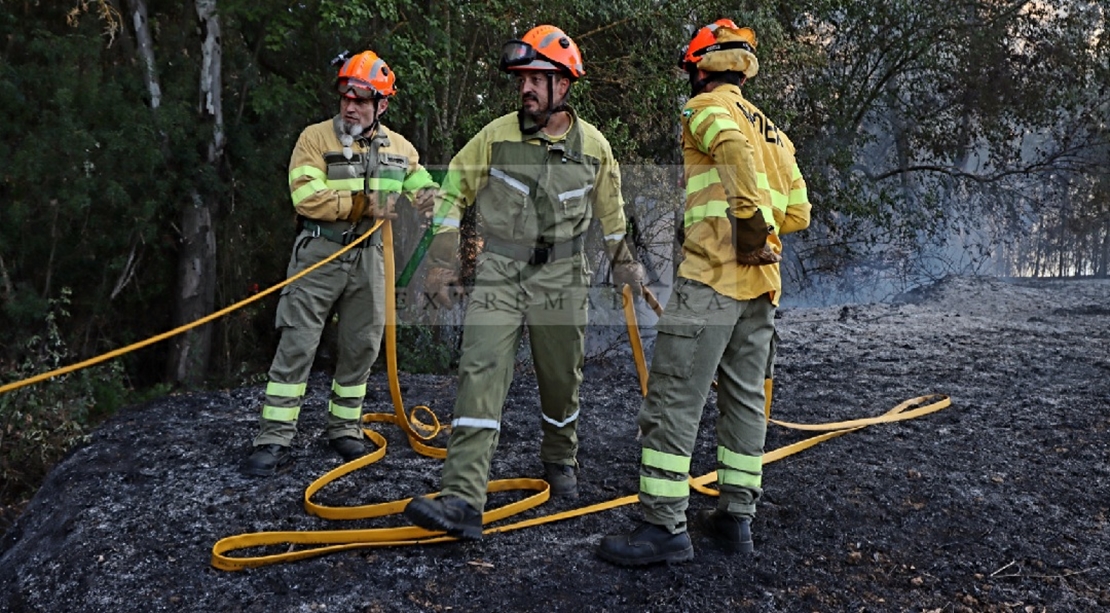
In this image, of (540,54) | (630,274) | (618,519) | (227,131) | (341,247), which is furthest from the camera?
(227,131)

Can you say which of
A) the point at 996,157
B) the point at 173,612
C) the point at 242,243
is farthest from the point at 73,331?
the point at 996,157

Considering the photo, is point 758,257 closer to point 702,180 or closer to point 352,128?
point 702,180

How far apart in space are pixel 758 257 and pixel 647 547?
1.28 m

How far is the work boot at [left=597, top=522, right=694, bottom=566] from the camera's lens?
359 centimetres

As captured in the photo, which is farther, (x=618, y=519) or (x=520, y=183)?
(x=618, y=519)

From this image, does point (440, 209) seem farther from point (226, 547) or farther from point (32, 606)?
point (32, 606)

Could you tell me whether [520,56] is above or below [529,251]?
above

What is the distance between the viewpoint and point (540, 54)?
13.0 ft

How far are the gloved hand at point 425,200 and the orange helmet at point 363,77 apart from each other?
618 millimetres

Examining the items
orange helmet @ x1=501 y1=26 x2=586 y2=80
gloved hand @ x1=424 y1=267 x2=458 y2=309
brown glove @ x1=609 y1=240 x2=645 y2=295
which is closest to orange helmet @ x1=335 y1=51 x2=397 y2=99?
orange helmet @ x1=501 y1=26 x2=586 y2=80

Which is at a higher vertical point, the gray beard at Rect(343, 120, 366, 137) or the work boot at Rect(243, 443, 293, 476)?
the gray beard at Rect(343, 120, 366, 137)

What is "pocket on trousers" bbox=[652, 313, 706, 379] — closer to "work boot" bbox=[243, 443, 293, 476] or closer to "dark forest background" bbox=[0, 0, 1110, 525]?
"work boot" bbox=[243, 443, 293, 476]

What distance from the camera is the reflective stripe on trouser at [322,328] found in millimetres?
4914

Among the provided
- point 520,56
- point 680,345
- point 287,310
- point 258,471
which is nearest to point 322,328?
→ point 287,310
